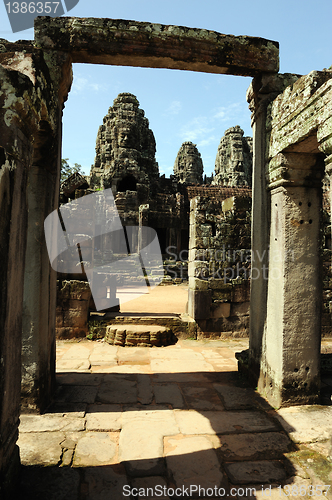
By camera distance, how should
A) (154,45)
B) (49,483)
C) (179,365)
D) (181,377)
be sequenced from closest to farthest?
(49,483) → (154,45) → (181,377) → (179,365)

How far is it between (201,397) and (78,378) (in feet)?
5.50

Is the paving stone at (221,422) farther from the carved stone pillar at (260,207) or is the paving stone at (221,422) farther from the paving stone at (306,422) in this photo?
the carved stone pillar at (260,207)

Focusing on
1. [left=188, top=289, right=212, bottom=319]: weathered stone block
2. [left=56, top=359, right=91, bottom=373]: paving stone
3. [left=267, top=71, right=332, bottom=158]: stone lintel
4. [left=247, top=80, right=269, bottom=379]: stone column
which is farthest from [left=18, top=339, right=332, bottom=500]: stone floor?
[left=267, top=71, right=332, bottom=158]: stone lintel

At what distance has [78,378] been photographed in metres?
4.17

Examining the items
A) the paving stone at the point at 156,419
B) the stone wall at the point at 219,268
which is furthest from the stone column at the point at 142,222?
the paving stone at the point at 156,419

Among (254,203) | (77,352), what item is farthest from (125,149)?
(254,203)

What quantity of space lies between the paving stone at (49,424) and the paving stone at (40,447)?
7cm

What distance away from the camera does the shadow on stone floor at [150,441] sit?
227 centimetres

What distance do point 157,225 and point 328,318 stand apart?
1521cm

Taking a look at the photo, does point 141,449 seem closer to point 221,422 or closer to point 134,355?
point 221,422

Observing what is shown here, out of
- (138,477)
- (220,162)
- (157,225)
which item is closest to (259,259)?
(138,477)

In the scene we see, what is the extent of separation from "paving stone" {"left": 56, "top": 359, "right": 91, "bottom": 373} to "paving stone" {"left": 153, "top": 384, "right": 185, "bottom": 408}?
49.0 inches

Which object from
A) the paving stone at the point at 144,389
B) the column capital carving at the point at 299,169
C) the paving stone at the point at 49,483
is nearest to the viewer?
the paving stone at the point at 49,483

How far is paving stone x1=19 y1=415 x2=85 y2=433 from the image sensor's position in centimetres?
290
